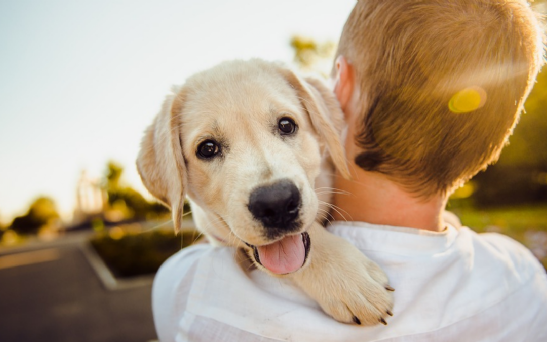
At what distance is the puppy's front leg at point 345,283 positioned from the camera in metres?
1.92

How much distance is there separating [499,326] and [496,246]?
19.6 inches

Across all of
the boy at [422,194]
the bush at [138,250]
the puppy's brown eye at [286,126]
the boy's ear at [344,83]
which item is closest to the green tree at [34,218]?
the bush at [138,250]

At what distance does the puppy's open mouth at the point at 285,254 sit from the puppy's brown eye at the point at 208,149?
76 cm

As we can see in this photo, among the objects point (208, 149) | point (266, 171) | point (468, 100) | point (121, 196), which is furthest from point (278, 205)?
point (121, 196)

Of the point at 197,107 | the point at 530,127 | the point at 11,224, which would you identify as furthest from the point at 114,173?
the point at 197,107

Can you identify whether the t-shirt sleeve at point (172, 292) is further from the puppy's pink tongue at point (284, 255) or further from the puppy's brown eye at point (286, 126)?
the puppy's brown eye at point (286, 126)

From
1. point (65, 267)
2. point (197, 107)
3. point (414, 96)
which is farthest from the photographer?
point (65, 267)

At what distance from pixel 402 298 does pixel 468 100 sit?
3.54 feet

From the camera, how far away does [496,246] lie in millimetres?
2336

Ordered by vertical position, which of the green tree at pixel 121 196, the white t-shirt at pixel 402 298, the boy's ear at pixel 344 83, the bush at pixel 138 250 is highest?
the boy's ear at pixel 344 83

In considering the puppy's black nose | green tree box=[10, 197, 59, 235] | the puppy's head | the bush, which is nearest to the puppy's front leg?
the puppy's head

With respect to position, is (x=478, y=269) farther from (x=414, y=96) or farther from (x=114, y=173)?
(x=114, y=173)

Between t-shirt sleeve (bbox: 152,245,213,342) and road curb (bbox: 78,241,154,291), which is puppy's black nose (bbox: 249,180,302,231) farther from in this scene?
road curb (bbox: 78,241,154,291)

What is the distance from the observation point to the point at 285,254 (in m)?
2.24
